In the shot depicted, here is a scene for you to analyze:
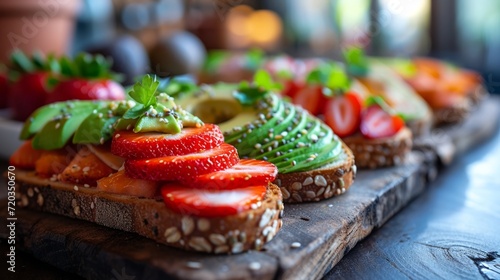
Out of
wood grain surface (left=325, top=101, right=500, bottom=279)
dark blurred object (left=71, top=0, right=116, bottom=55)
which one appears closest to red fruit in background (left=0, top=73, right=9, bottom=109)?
wood grain surface (left=325, top=101, right=500, bottom=279)

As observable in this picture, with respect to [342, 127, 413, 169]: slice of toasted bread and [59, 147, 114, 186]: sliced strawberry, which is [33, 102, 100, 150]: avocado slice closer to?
[59, 147, 114, 186]: sliced strawberry

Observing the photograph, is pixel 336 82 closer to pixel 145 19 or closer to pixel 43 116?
pixel 43 116

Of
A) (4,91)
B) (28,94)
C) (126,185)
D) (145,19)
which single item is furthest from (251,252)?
(145,19)

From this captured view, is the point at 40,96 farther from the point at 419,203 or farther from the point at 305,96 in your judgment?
the point at 419,203

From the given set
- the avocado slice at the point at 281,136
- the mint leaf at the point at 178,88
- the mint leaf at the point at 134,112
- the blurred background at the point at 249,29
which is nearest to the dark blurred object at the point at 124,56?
the blurred background at the point at 249,29

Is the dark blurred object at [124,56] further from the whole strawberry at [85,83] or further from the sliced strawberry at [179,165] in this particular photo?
the sliced strawberry at [179,165]
